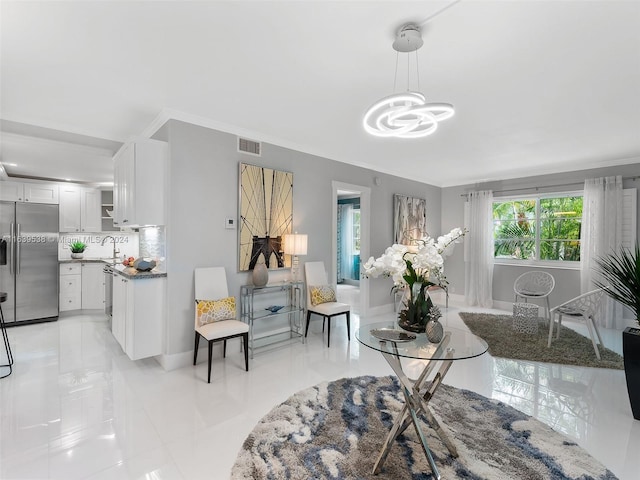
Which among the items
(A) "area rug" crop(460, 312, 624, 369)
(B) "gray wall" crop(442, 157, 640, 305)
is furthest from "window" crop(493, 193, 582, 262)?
(A) "area rug" crop(460, 312, 624, 369)

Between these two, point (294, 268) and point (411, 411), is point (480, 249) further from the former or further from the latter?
point (411, 411)

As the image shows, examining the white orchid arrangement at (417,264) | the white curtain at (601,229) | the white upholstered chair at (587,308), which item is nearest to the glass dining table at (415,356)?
the white orchid arrangement at (417,264)

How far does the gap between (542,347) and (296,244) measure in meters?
3.40

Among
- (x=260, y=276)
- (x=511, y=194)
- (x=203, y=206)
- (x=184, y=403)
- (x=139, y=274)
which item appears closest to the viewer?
(x=184, y=403)

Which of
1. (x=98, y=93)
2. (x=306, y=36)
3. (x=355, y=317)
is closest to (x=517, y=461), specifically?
(x=306, y=36)

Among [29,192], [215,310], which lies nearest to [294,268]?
[215,310]

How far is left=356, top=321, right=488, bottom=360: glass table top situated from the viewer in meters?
1.86

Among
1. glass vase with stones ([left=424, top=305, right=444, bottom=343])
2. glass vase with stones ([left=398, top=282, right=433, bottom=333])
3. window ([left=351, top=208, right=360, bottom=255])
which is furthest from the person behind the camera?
window ([left=351, top=208, right=360, bottom=255])

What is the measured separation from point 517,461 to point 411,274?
4.22 ft

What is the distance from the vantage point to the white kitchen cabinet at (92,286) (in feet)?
18.7

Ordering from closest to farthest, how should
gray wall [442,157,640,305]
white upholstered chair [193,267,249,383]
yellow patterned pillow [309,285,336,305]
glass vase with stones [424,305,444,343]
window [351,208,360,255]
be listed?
glass vase with stones [424,305,444,343]
white upholstered chair [193,267,249,383]
yellow patterned pillow [309,285,336,305]
gray wall [442,157,640,305]
window [351,208,360,255]

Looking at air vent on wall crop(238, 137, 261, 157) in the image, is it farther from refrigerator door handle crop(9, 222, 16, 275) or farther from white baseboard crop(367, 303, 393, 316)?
refrigerator door handle crop(9, 222, 16, 275)

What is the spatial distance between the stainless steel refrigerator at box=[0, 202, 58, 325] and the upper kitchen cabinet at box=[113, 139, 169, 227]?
114 inches

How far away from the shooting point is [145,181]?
3256mm
